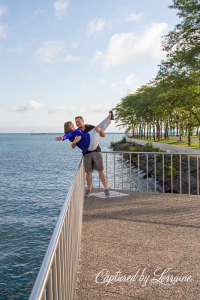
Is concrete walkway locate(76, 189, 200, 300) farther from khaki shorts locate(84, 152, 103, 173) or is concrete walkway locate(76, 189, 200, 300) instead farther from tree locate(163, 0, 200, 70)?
tree locate(163, 0, 200, 70)

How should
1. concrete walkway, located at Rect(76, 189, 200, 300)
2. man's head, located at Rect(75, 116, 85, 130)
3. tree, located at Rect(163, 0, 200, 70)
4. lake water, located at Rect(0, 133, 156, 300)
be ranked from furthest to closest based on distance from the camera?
tree, located at Rect(163, 0, 200, 70)
lake water, located at Rect(0, 133, 156, 300)
man's head, located at Rect(75, 116, 85, 130)
concrete walkway, located at Rect(76, 189, 200, 300)

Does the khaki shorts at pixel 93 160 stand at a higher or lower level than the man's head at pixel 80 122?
lower

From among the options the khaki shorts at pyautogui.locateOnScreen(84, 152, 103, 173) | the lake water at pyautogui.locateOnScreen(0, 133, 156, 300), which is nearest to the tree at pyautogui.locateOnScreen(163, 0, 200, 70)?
the lake water at pyautogui.locateOnScreen(0, 133, 156, 300)

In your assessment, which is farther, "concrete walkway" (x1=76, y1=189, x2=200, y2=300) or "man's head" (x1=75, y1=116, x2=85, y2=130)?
"man's head" (x1=75, y1=116, x2=85, y2=130)

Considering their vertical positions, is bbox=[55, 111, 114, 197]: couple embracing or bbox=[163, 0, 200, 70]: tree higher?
bbox=[163, 0, 200, 70]: tree

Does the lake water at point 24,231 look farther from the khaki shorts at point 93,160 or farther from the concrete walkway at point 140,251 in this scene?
the khaki shorts at point 93,160

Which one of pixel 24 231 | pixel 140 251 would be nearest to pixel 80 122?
pixel 140 251

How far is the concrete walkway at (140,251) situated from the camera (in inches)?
114

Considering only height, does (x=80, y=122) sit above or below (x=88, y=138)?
above

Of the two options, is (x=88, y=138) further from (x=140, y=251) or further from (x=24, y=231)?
(x=24, y=231)

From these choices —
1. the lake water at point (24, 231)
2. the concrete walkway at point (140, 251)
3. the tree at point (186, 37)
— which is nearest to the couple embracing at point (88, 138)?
the concrete walkway at point (140, 251)

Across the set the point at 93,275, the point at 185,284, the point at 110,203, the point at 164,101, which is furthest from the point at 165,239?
the point at 164,101

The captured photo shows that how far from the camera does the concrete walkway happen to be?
9.52 feet

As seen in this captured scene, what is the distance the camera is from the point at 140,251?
12.5 feet
